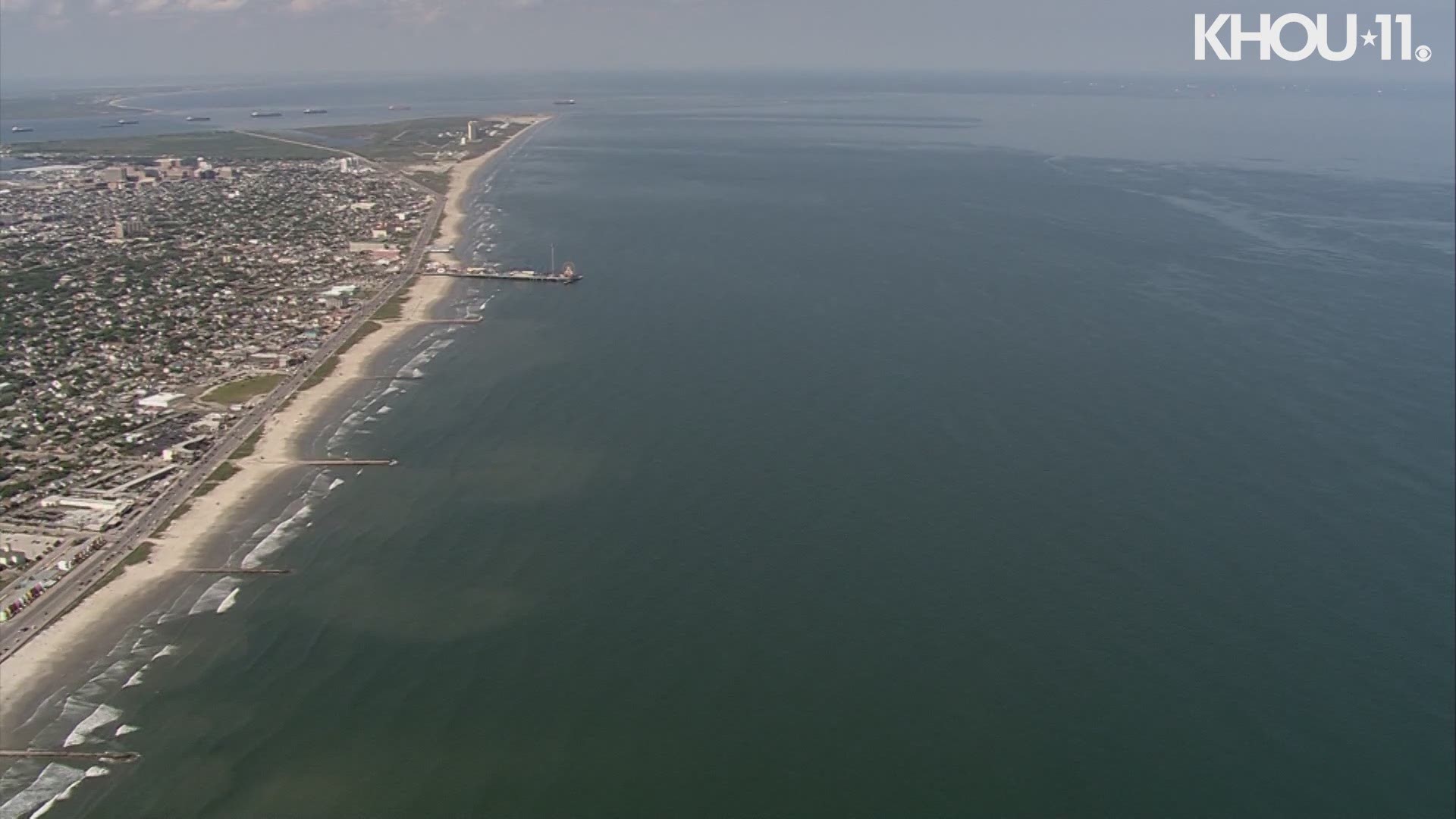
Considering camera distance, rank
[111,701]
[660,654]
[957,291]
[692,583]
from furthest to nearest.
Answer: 1. [957,291]
2. [692,583]
3. [660,654]
4. [111,701]

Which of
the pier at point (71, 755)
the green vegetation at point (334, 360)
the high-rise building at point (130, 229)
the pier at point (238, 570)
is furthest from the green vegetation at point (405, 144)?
the pier at point (71, 755)

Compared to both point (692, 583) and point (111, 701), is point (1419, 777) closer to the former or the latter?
point (692, 583)

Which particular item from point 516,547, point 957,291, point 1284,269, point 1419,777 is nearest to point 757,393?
point 516,547

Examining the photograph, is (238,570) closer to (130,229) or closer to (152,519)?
(152,519)

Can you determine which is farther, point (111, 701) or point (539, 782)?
point (111, 701)

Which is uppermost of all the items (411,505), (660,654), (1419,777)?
(411,505)

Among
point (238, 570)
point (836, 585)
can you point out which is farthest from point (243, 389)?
point (836, 585)

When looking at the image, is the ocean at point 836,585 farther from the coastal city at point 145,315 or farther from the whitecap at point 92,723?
the coastal city at point 145,315

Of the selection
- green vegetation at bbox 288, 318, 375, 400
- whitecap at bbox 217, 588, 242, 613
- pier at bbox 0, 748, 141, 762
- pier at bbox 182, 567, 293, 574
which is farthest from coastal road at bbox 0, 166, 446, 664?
whitecap at bbox 217, 588, 242, 613
